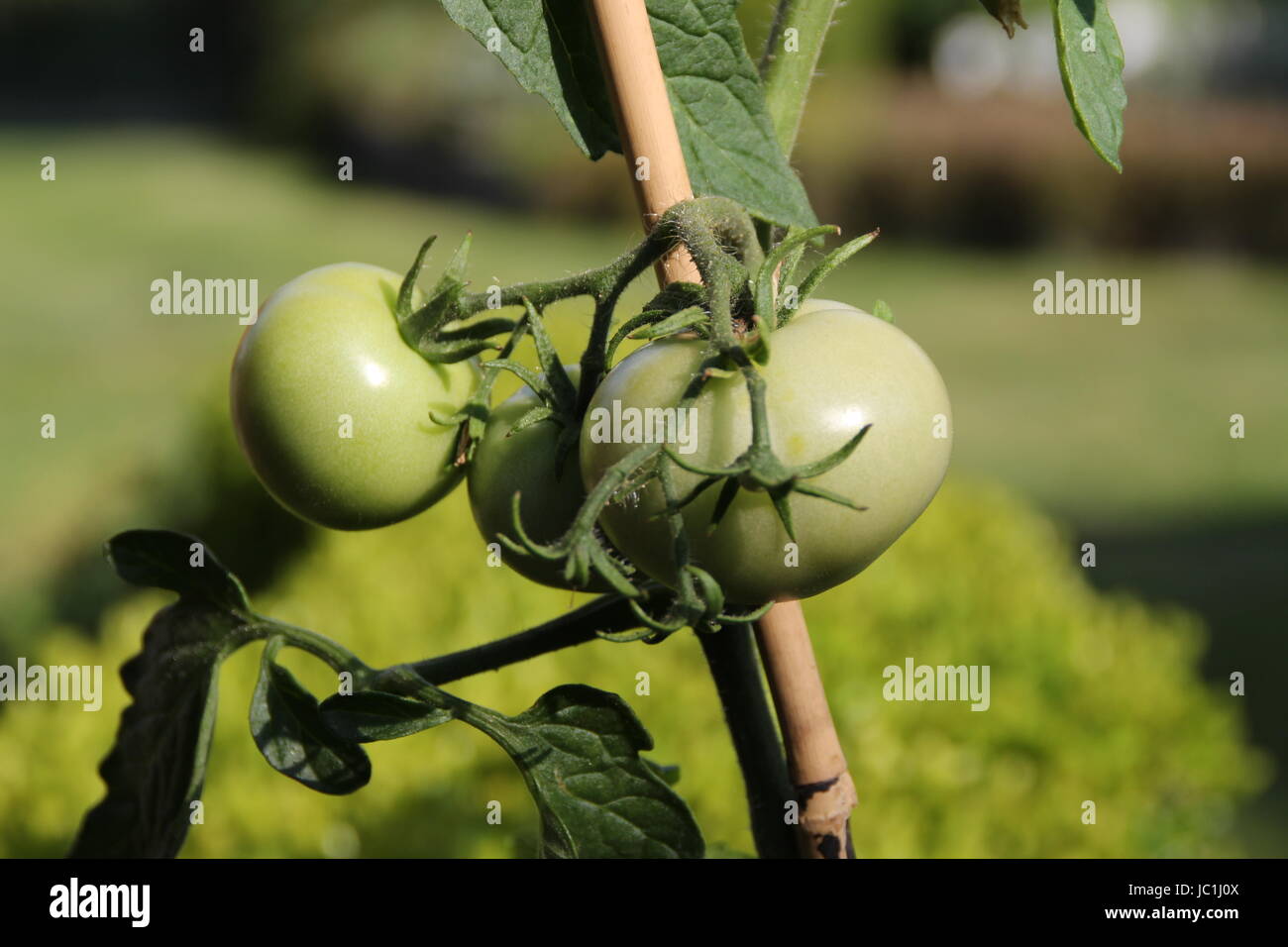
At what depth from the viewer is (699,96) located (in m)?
0.66

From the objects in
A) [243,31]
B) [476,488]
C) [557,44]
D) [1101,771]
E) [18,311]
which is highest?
[243,31]

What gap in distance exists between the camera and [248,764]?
1.79 m

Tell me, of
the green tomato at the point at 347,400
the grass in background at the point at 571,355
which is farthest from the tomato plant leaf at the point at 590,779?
the grass in background at the point at 571,355

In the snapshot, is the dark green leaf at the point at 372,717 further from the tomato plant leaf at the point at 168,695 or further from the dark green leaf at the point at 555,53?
the dark green leaf at the point at 555,53

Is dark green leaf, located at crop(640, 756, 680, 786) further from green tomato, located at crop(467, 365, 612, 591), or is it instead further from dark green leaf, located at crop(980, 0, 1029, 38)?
dark green leaf, located at crop(980, 0, 1029, 38)

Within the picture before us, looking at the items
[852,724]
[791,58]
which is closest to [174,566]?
[791,58]

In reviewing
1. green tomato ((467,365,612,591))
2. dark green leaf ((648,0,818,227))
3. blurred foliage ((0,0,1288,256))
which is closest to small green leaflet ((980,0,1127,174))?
dark green leaf ((648,0,818,227))

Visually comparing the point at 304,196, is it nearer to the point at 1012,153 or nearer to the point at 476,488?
the point at 1012,153

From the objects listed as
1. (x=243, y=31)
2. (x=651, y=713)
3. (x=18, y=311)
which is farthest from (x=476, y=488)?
(x=243, y=31)

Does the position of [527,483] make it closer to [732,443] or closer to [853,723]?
[732,443]

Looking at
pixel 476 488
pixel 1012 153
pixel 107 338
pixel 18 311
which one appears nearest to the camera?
pixel 476 488

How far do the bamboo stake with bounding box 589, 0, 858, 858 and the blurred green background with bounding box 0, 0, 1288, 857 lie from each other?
31cm
